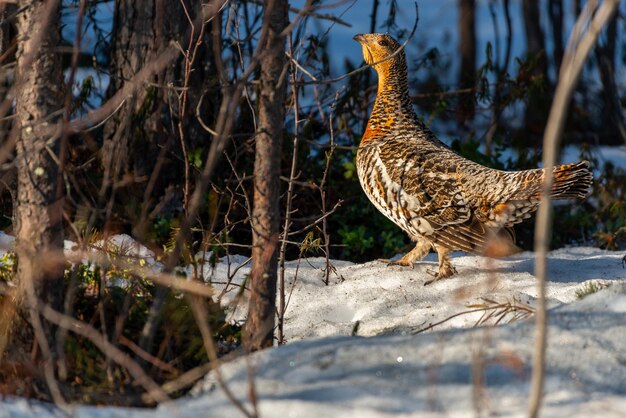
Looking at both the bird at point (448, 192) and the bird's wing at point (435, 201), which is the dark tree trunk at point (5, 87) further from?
the bird's wing at point (435, 201)

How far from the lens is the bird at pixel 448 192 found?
15.8ft

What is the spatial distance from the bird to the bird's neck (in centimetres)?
10

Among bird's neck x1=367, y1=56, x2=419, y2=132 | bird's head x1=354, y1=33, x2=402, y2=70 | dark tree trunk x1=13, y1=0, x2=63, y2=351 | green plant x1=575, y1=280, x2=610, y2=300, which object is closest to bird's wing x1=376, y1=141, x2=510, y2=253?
bird's neck x1=367, y1=56, x2=419, y2=132

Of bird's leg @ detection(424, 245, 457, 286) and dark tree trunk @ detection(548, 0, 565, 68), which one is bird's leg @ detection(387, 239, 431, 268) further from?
dark tree trunk @ detection(548, 0, 565, 68)

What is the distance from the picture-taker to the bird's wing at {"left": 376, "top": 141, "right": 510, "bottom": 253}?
16.3ft

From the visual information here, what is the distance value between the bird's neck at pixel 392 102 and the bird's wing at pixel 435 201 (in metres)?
0.41

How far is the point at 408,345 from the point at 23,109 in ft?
5.37

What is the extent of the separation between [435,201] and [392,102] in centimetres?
89

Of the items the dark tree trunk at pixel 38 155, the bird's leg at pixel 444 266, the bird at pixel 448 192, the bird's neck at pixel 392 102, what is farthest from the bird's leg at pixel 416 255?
the dark tree trunk at pixel 38 155

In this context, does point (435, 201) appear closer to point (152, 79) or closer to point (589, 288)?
point (589, 288)

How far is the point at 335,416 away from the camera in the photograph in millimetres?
2350

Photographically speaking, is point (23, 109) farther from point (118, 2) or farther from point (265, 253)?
point (118, 2)

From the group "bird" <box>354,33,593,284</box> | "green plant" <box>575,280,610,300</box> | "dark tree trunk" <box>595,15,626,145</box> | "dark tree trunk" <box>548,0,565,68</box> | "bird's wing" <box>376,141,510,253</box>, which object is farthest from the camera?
"dark tree trunk" <box>548,0,565,68</box>

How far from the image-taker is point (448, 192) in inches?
199
